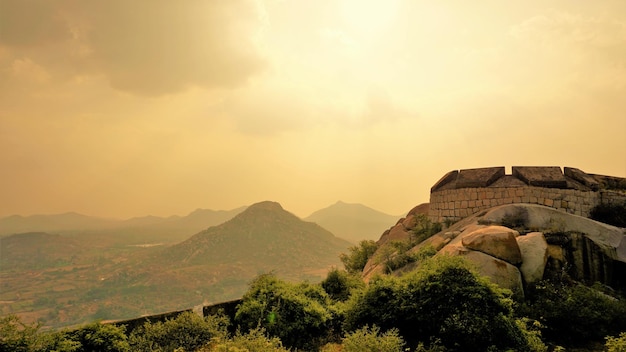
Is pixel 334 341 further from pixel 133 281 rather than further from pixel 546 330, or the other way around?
pixel 133 281

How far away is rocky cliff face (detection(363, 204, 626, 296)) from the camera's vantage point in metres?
12.4

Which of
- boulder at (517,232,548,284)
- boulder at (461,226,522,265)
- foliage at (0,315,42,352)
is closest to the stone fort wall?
boulder at (517,232,548,284)

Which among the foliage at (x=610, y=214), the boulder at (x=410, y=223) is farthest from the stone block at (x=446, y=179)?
the foliage at (x=610, y=214)

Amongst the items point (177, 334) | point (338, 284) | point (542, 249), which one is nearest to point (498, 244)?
point (542, 249)

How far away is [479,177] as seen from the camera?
18.6 meters

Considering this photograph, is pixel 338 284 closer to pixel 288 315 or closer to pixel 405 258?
pixel 405 258

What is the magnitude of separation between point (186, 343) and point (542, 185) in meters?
17.2

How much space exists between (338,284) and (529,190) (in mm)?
10667

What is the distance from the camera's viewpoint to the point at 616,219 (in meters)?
16.7

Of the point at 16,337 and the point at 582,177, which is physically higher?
the point at 582,177

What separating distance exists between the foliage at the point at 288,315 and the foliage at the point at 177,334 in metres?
1.22

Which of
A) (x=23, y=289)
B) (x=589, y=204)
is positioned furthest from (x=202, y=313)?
(x=23, y=289)

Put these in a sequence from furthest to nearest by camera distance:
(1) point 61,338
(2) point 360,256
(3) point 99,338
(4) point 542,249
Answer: (2) point 360,256 → (4) point 542,249 → (3) point 99,338 → (1) point 61,338

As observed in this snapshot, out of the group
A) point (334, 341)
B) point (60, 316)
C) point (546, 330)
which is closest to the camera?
point (546, 330)
